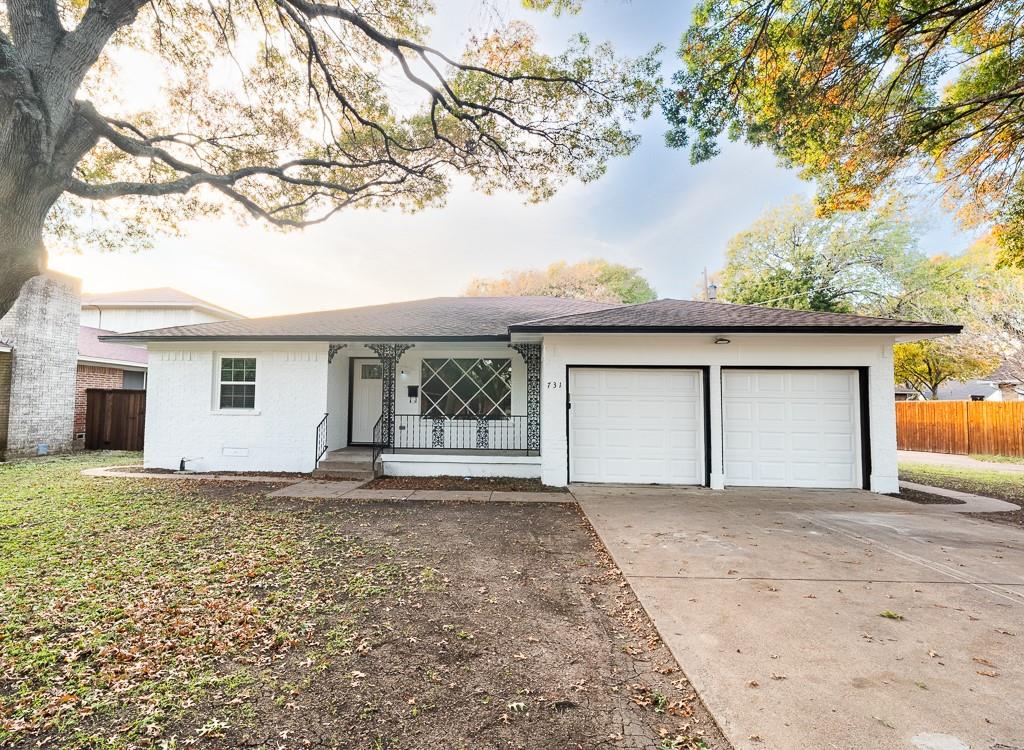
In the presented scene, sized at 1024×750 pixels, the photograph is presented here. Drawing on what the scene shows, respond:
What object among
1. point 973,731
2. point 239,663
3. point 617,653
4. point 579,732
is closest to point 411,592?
point 239,663

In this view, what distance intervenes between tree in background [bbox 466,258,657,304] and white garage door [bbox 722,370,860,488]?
78.2 feet

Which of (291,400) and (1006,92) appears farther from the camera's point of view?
(291,400)

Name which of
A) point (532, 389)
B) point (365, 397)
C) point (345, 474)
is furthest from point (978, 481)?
point (365, 397)

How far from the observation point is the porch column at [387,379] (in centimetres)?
953

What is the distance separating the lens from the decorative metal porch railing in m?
10.1

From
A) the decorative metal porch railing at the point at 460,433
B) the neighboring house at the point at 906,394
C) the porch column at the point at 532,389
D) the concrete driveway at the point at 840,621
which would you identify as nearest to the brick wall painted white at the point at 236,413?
the decorative metal porch railing at the point at 460,433

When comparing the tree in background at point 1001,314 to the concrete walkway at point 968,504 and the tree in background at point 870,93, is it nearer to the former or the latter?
the tree in background at point 870,93

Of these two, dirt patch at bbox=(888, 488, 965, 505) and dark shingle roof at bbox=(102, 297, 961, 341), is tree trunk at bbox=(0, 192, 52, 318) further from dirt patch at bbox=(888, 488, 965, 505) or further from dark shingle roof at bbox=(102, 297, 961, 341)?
dirt patch at bbox=(888, 488, 965, 505)

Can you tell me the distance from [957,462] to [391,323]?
56.2ft

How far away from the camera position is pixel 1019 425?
1454 centimetres

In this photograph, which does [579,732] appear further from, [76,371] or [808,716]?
[76,371]

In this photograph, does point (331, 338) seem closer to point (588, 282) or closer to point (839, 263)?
point (839, 263)

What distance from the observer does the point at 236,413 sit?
9500 mm

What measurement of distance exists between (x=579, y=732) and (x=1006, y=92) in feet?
34.2
